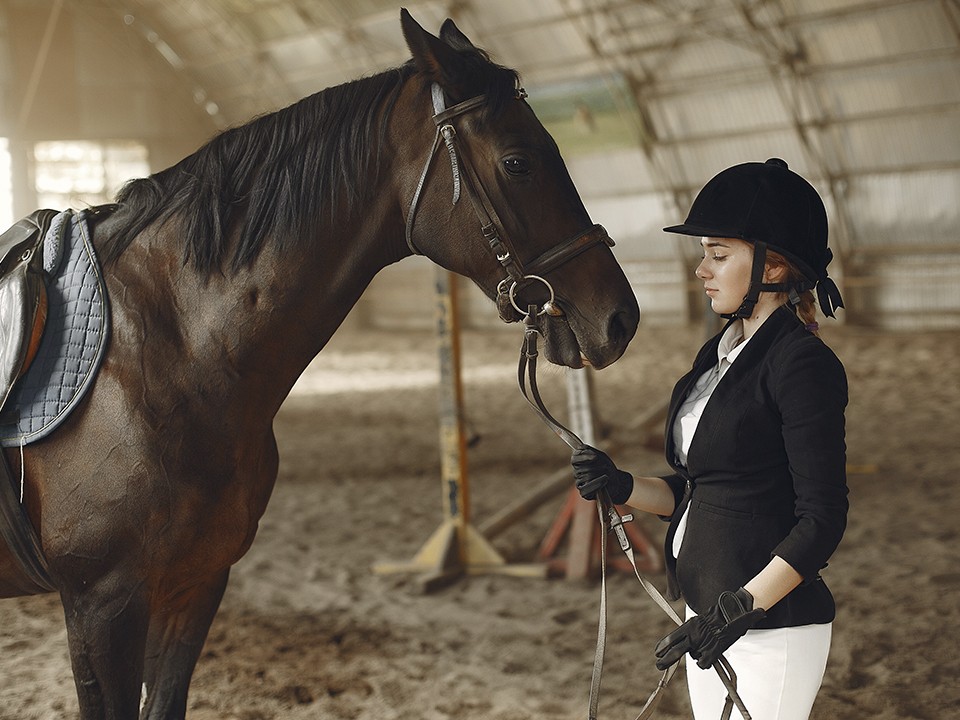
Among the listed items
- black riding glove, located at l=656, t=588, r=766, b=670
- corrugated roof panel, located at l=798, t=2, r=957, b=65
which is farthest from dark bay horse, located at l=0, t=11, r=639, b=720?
corrugated roof panel, located at l=798, t=2, r=957, b=65

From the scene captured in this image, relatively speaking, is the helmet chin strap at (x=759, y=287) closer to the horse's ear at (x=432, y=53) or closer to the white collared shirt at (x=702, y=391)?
the white collared shirt at (x=702, y=391)

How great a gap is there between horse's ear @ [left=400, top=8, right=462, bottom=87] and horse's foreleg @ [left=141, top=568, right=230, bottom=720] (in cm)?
107

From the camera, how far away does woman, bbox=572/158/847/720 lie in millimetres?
1343

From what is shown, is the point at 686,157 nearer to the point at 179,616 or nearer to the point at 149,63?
the point at 149,63

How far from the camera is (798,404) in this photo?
1.35 m

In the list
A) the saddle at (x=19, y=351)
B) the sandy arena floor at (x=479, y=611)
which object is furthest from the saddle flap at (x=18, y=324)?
the sandy arena floor at (x=479, y=611)

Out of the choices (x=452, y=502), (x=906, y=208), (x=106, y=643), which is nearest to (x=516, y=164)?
(x=106, y=643)

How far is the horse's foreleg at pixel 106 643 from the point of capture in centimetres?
155

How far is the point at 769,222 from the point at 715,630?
643 millimetres

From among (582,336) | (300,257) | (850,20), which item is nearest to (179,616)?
(300,257)

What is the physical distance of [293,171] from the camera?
5.36 feet

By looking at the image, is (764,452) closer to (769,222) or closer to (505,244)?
(769,222)

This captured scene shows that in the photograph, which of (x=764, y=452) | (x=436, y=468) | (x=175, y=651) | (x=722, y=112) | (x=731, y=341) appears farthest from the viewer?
(x=722, y=112)

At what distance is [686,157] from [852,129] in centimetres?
244
